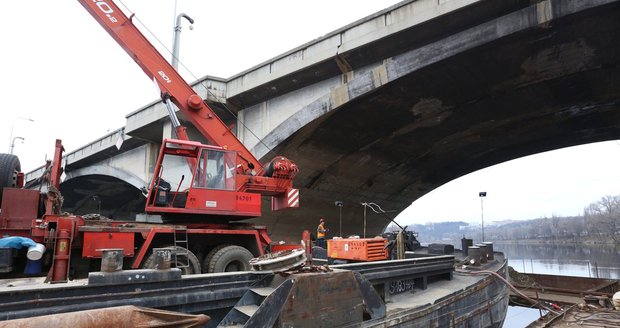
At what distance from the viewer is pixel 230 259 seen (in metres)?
7.77

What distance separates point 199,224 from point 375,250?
4057 millimetres

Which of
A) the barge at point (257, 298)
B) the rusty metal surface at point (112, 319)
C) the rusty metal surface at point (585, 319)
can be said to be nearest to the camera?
the rusty metal surface at point (112, 319)

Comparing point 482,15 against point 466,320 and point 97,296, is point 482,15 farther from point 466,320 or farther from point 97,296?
point 97,296

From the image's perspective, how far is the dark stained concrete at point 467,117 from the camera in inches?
499

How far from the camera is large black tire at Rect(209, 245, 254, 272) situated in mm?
7497

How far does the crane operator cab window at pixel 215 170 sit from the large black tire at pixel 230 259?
1.45 metres

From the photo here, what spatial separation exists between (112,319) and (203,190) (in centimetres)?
527

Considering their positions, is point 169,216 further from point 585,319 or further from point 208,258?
point 585,319

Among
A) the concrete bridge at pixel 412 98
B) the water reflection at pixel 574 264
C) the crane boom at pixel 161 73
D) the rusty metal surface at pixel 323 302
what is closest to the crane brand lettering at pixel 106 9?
the crane boom at pixel 161 73

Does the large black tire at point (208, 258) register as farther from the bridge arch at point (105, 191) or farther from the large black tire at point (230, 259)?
the bridge arch at point (105, 191)

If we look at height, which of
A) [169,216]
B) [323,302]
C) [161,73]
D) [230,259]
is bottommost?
[323,302]

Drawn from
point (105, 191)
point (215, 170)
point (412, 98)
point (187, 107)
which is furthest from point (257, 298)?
point (105, 191)

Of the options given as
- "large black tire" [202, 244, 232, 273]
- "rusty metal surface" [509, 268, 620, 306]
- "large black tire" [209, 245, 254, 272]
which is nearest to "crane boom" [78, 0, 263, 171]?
"large black tire" [202, 244, 232, 273]

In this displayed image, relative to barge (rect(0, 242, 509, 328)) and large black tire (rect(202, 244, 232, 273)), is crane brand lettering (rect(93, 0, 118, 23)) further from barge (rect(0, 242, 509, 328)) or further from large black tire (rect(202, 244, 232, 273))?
barge (rect(0, 242, 509, 328))
